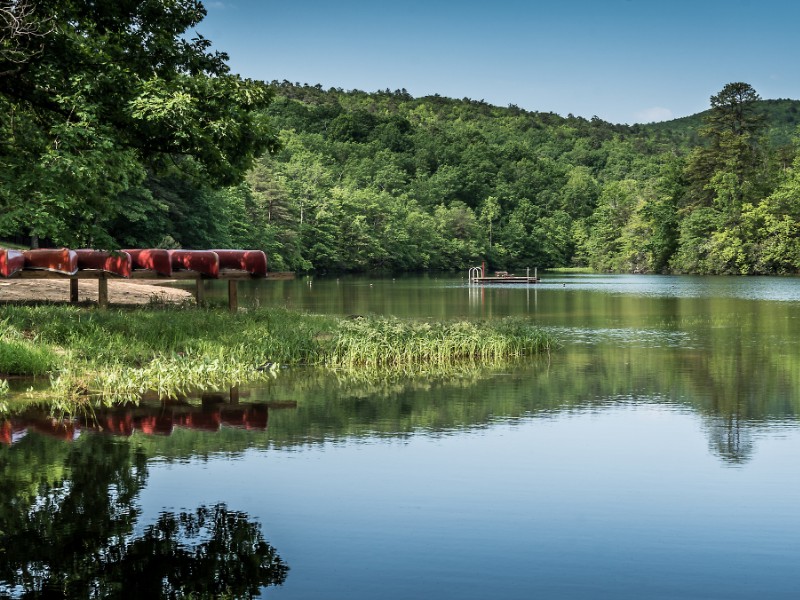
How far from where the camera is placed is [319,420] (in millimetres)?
15422

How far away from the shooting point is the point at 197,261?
100ft

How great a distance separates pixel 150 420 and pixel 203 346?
5.80 meters

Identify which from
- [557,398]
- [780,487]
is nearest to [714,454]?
[780,487]

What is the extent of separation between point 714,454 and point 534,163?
149790mm

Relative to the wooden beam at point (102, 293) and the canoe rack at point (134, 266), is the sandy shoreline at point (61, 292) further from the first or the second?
the wooden beam at point (102, 293)

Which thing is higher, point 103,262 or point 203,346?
point 103,262

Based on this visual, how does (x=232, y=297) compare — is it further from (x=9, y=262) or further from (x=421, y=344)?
(x=421, y=344)

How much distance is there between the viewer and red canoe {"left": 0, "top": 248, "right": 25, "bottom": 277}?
1096 inches

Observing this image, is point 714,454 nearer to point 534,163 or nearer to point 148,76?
point 148,76

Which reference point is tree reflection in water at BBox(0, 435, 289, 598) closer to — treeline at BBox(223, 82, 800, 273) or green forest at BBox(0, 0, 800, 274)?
green forest at BBox(0, 0, 800, 274)

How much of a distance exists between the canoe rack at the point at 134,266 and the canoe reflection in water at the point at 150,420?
12301 mm

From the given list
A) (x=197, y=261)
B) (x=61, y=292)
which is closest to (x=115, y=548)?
(x=197, y=261)

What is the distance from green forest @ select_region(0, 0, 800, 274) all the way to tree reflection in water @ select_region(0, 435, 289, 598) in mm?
9712

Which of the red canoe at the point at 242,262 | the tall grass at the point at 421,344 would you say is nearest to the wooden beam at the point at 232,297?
the red canoe at the point at 242,262
